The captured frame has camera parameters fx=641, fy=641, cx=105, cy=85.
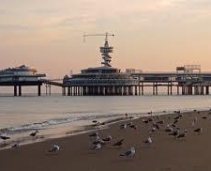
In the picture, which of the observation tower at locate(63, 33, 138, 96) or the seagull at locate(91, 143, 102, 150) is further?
the observation tower at locate(63, 33, 138, 96)

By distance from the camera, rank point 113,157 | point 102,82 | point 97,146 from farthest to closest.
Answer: point 102,82 < point 97,146 < point 113,157

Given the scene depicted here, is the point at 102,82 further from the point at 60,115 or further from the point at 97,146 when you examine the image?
the point at 97,146

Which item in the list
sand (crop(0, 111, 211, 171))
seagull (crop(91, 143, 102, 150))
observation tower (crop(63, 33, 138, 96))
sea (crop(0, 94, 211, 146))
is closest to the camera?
sand (crop(0, 111, 211, 171))

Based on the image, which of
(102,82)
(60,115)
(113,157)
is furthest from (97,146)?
(102,82)

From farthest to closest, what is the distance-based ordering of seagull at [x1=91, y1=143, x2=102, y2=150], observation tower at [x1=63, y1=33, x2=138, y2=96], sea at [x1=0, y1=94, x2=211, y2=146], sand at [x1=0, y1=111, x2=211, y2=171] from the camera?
observation tower at [x1=63, y1=33, x2=138, y2=96], sea at [x1=0, y1=94, x2=211, y2=146], seagull at [x1=91, y1=143, x2=102, y2=150], sand at [x1=0, y1=111, x2=211, y2=171]

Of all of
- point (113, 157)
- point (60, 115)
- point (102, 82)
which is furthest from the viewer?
point (102, 82)

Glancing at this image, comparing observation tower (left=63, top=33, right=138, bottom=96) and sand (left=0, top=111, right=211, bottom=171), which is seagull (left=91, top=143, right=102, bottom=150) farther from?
observation tower (left=63, top=33, right=138, bottom=96)

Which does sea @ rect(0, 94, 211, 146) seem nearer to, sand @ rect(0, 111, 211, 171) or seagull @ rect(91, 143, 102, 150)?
sand @ rect(0, 111, 211, 171)

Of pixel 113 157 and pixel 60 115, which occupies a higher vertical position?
pixel 113 157

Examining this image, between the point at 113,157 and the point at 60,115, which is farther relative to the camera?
the point at 60,115

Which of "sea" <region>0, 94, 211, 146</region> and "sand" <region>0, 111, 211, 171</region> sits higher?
"sand" <region>0, 111, 211, 171</region>

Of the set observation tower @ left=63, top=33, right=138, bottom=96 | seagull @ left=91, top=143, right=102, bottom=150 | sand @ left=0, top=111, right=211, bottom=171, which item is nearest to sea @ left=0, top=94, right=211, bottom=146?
sand @ left=0, top=111, right=211, bottom=171

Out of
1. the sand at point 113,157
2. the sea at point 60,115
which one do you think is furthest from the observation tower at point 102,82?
the sand at point 113,157

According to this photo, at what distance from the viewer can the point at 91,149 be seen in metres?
20.4
